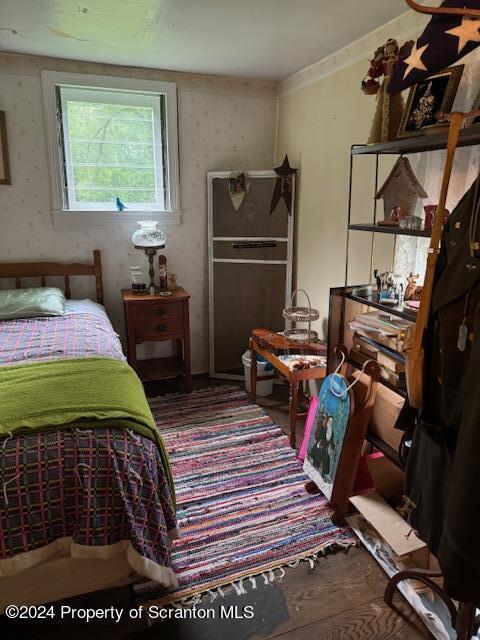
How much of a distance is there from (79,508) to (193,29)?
237cm

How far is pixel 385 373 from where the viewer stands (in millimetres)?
1804

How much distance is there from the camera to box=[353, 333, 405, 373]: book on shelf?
67.5 inches

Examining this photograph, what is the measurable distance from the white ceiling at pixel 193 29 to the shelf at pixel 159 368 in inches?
82.3

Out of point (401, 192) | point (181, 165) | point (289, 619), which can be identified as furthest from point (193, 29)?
point (289, 619)

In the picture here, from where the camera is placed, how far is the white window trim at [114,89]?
298 cm

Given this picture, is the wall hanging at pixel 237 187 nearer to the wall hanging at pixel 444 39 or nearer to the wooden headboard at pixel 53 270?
the wooden headboard at pixel 53 270

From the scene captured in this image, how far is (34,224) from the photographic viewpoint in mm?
3123

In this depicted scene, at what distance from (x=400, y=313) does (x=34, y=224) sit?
2620mm

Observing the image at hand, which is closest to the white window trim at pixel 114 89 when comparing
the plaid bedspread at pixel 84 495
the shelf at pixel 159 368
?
the shelf at pixel 159 368

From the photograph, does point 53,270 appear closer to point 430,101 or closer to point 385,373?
point 385,373

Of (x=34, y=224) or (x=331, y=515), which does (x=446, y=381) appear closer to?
(x=331, y=515)

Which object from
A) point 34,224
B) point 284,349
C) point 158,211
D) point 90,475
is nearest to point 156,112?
point 158,211

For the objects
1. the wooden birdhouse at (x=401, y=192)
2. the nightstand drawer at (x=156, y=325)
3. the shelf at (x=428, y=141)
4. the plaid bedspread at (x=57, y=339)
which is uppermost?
the shelf at (x=428, y=141)

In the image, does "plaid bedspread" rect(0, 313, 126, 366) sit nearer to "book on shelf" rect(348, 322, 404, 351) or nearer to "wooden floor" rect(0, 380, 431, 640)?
"wooden floor" rect(0, 380, 431, 640)
